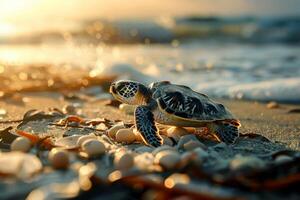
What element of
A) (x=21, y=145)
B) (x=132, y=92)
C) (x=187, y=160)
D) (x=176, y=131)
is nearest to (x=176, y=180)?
(x=187, y=160)

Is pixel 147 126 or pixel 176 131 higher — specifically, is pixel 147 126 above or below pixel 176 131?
above

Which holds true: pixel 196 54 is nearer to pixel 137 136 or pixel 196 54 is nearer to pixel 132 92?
pixel 132 92

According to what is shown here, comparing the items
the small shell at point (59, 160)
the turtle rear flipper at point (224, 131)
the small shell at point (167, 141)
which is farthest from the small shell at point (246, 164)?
the turtle rear flipper at point (224, 131)

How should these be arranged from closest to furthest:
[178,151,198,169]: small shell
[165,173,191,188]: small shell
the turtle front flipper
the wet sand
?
[165,173,191,188]: small shell, [178,151,198,169]: small shell, the turtle front flipper, the wet sand

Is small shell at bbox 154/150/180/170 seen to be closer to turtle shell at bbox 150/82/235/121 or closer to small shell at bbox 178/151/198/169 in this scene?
small shell at bbox 178/151/198/169

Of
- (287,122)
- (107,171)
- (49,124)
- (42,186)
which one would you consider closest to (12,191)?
(42,186)

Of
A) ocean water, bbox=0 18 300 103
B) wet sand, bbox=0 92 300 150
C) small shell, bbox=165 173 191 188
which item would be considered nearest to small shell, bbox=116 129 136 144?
small shell, bbox=165 173 191 188
